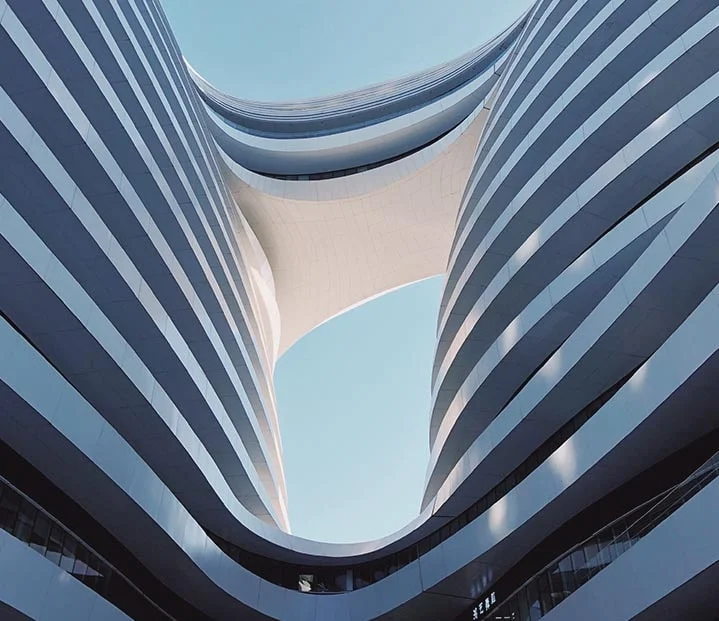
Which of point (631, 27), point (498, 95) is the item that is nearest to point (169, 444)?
point (631, 27)

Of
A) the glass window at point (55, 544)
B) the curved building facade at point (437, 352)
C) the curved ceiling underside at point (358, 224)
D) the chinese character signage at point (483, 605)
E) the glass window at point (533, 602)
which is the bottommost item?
the glass window at point (533, 602)

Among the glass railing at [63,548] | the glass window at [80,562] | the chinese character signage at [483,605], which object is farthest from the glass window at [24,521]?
the chinese character signage at [483,605]

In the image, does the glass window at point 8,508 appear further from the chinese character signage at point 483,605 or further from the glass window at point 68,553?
the chinese character signage at point 483,605

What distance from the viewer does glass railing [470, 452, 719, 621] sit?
9.73 meters

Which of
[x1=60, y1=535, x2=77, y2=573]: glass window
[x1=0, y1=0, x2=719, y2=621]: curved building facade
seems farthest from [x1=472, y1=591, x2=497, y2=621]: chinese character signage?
[x1=60, y1=535, x2=77, y2=573]: glass window

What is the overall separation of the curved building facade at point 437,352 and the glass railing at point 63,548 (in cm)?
5

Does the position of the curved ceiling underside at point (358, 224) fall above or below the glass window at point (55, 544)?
above

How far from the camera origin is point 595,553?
11.5m

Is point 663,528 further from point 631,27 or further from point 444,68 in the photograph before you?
point 444,68

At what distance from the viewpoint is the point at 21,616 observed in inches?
399

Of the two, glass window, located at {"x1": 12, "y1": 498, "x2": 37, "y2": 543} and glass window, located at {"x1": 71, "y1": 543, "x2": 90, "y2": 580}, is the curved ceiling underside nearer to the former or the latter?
glass window, located at {"x1": 71, "y1": 543, "x2": 90, "y2": 580}

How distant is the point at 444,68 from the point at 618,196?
22777mm

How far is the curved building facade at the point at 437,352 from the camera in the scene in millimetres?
11164

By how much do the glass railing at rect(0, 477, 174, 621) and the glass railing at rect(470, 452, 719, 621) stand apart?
6.76 metres
